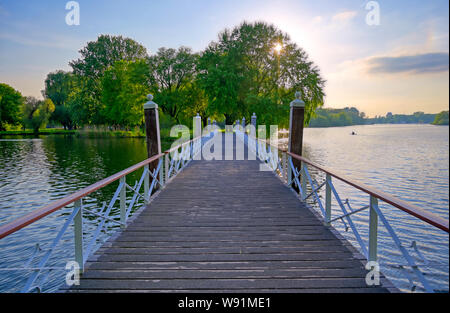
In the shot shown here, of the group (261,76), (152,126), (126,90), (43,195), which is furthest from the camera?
(126,90)

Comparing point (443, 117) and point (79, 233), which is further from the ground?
point (443, 117)

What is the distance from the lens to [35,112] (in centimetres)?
5097

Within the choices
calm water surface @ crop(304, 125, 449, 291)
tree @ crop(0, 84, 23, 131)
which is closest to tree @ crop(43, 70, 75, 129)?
tree @ crop(0, 84, 23, 131)

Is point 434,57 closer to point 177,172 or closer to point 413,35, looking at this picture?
point 413,35

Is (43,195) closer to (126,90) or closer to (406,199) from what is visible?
(406,199)

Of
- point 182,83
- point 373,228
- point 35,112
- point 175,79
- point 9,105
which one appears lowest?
point 373,228

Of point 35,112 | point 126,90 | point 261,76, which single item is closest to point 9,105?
point 35,112

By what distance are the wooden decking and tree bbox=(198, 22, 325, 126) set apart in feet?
64.1

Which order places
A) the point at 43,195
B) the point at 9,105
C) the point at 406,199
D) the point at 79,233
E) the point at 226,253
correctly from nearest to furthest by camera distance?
the point at 79,233, the point at 226,253, the point at 43,195, the point at 406,199, the point at 9,105

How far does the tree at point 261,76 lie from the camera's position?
25.0m

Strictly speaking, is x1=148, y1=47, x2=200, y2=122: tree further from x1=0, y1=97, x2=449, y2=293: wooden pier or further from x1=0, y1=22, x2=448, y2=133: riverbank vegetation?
x1=0, y1=97, x2=449, y2=293: wooden pier

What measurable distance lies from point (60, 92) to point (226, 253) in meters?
70.6

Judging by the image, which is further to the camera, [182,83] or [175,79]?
[182,83]

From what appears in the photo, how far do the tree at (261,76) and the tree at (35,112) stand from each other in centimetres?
3824
